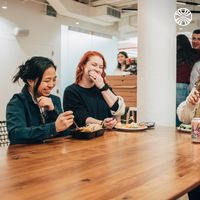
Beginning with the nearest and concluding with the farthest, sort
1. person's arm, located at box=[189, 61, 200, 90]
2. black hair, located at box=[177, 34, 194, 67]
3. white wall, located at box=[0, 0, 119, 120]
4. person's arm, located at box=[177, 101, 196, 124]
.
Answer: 1. person's arm, located at box=[177, 101, 196, 124]
2. person's arm, located at box=[189, 61, 200, 90]
3. black hair, located at box=[177, 34, 194, 67]
4. white wall, located at box=[0, 0, 119, 120]

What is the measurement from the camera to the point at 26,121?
5.85ft

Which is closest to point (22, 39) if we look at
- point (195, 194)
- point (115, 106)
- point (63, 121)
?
point (115, 106)

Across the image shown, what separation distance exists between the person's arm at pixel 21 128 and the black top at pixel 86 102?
2.07 ft

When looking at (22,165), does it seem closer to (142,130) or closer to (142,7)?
(142,130)

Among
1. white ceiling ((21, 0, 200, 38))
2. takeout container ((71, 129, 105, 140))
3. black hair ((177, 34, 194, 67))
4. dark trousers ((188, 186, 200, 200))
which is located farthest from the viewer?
white ceiling ((21, 0, 200, 38))

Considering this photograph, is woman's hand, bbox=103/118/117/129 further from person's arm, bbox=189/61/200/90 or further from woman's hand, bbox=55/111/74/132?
person's arm, bbox=189/61/200/90

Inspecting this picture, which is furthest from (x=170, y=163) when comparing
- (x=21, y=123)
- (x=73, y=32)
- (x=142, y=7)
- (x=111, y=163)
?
(x=73, y=32)

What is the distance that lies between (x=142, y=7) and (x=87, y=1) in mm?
3747

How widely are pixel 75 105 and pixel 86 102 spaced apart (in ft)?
0.29

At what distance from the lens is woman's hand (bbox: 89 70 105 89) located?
2354 millimetres

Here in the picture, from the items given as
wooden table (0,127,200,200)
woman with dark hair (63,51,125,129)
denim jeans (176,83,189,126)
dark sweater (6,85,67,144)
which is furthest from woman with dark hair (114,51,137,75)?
wooden table (0,127,200,200)

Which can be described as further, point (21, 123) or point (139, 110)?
point (139, 110)

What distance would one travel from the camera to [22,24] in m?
6.12

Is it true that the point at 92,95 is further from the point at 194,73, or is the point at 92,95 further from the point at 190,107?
the point at 194,73
